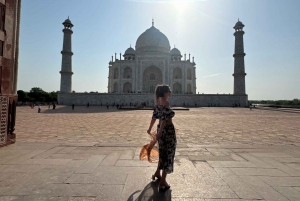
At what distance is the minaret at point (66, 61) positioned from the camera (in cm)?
2878

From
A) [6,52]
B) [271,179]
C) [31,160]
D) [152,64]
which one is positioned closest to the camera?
[271,179]

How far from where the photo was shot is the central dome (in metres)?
37.0

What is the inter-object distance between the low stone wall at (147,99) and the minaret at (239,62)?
4.81ft

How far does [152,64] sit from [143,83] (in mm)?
4244

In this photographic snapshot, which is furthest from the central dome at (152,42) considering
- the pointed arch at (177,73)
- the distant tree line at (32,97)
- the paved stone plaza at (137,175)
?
the paved stone plaza at (137,175)

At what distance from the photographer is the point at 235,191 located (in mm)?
1989

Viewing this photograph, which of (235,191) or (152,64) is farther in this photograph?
(152,64)

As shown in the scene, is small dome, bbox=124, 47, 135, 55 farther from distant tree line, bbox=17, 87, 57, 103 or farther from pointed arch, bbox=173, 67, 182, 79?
distant tree line, bbox=17, 87, 57, 103

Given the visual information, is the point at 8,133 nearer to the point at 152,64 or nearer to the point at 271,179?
the point at 271,179

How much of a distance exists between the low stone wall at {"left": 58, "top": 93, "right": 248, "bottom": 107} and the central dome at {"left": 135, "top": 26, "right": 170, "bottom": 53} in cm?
1220

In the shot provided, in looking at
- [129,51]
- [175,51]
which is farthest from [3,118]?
[175,51]

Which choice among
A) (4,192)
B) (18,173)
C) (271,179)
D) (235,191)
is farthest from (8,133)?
(271,179)

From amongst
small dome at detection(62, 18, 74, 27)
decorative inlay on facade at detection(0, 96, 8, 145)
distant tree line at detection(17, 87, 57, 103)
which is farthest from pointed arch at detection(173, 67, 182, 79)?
decorative inlay on facade at detection(0, 96, 8, 145)

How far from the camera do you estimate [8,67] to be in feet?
13.4
